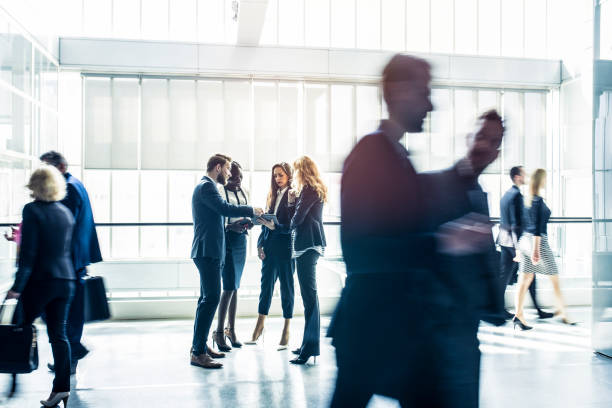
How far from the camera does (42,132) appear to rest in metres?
7.79

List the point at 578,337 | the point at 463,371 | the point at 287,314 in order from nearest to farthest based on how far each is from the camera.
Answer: the point at 463,371
the point at 287,314
the point at 578,337

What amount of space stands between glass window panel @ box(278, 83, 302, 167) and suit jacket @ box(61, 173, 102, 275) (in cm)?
559

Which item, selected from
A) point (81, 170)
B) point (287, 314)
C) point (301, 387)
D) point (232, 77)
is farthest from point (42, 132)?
point (301, 387)

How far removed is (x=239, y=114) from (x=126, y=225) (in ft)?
13.7

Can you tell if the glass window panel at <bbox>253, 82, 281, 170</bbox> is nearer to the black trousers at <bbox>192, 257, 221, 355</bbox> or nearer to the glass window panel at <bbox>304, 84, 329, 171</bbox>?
the glass window panel at <bbox>304, 84, 329, 171</bbox>

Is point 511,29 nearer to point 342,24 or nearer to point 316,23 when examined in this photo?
point 342,24

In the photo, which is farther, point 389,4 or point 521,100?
point 389,4

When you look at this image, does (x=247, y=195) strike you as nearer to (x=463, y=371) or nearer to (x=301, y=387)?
(x=301, y=387)

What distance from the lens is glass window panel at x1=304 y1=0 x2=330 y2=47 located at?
10.4 m

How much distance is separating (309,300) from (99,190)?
649 cm

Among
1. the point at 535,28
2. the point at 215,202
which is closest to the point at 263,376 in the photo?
the point at 215,202

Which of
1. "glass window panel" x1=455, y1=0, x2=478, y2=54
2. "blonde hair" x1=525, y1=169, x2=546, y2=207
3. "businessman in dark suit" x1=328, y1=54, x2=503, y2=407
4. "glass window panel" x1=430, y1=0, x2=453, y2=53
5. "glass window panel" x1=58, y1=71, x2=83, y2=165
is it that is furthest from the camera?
"glass window panel" x1=455, y1=0, x2=478, y2=54

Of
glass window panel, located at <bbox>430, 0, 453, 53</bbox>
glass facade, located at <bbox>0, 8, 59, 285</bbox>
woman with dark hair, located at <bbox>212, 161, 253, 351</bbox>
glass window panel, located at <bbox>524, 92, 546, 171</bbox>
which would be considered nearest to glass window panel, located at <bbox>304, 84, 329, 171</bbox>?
glass window panel, located at <bbox>430, 0, 453, 53</bbox>

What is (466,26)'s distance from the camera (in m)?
11.1
